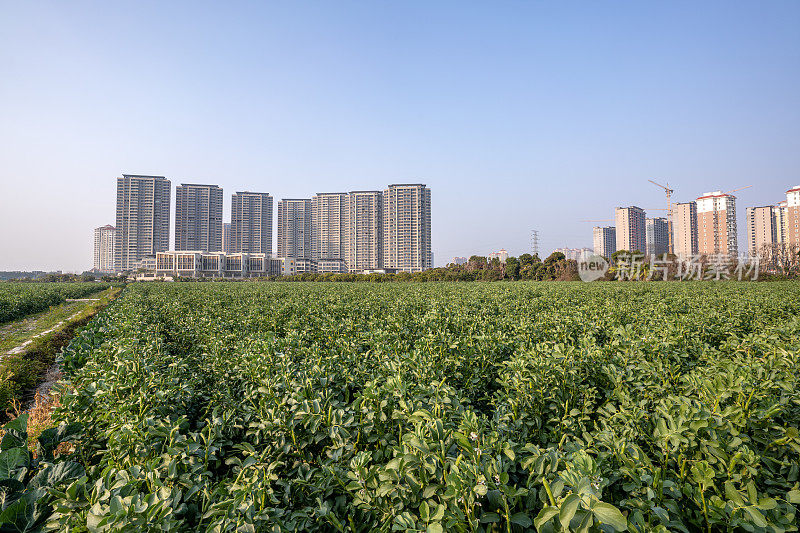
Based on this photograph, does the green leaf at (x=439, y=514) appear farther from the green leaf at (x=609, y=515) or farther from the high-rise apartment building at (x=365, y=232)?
the high-rise apartment building at (x=365, y=232)

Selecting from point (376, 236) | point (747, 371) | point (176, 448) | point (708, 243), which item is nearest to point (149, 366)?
point (176, 448)

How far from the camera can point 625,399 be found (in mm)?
3105

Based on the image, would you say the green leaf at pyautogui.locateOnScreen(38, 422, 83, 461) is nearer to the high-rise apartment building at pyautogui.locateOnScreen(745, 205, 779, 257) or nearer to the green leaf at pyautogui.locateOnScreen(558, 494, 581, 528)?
the green leaf at pyautogui.locateOnScreen(558, 494, 581, 528)

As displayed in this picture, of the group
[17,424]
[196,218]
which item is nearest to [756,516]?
[17,424]

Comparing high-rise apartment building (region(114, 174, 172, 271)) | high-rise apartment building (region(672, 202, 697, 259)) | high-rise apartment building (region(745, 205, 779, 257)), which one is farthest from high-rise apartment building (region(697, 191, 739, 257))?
high-rise apartment building (region(114, 174, 172, 271))

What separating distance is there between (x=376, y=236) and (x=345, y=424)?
175 m

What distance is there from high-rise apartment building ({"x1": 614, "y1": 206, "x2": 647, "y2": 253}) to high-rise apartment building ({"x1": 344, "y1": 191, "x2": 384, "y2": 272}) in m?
102

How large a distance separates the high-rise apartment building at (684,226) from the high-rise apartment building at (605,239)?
3062 centimetres

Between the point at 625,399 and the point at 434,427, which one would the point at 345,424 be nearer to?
the point at 434,427

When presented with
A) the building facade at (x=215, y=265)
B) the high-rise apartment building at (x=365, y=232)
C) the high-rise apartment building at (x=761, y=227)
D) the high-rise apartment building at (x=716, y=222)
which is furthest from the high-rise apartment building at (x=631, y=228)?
the building facade at (x=215, y=265)

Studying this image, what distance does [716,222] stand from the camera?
11431 cm

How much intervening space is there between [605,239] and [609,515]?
643 ft

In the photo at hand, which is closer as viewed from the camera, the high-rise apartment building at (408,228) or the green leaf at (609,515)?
the green leaf at (609,515)

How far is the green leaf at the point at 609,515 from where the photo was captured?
132 centimetres
